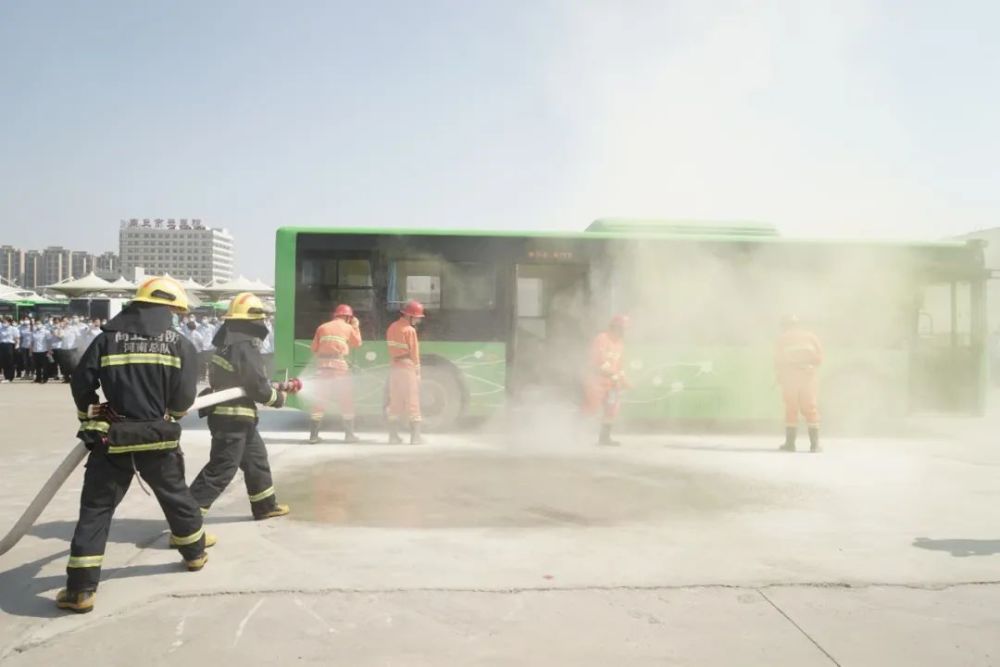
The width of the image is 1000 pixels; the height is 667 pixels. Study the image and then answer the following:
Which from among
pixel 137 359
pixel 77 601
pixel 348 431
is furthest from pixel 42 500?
pixel 348 431

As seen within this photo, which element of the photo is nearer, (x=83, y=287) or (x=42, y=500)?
(x=42, y=500)

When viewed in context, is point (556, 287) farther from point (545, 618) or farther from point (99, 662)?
point (99, 662)

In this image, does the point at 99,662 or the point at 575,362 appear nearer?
the point at 99,662

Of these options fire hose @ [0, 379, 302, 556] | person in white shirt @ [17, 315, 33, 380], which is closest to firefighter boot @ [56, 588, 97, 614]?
fire hose @ [0, 379, 302, 556]

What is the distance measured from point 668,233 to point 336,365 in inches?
219

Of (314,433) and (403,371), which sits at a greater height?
(403,371)

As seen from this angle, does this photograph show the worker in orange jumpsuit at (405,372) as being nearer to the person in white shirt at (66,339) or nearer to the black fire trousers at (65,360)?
the black fire trousers at (65,360)

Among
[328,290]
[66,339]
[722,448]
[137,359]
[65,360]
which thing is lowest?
[722,448]

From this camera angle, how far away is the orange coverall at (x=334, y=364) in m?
9.46

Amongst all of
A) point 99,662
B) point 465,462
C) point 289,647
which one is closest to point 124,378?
point 99,662

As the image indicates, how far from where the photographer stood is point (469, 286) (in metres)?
10.9

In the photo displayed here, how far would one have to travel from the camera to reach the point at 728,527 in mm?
5656

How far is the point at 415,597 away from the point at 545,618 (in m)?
0.76

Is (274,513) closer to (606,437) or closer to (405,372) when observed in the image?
(405,372)
